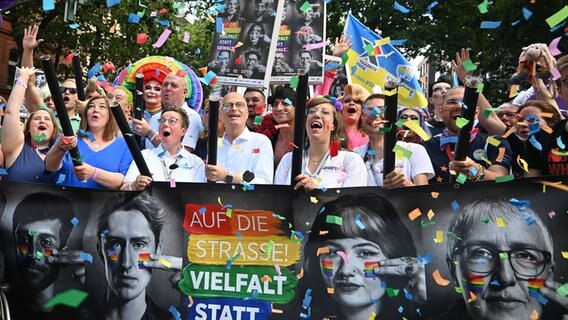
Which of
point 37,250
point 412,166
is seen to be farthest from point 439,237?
point 37,250

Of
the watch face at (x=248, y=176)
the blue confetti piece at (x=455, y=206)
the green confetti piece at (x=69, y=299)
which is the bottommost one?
the green confetti piece at (x=69, y=299)

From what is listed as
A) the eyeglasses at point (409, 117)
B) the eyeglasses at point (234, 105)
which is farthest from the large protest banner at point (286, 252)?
the eyeglasses at point (409, 117)

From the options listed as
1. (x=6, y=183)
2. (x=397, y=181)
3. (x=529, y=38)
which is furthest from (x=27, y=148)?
(x=529, y=38)

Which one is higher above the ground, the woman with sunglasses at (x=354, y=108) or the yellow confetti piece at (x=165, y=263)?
the woman with sunglasses at (x=354, y=108)

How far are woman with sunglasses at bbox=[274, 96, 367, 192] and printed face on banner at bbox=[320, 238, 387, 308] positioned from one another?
0.42m

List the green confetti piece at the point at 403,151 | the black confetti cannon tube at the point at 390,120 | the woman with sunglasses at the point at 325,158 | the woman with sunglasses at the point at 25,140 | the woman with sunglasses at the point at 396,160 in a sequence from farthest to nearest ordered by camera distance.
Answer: the woman with sunglasses at the point at 25,140, the woman with sunglasses at the point at 325,158, the green confetti piece at the point at 403,151, the woman with sunglasses at the point at 396,160, the black confetti cannon tube at the point at 390,120

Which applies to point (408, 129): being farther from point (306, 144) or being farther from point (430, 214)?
point (430, 214)

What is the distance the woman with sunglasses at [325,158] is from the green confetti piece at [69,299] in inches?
63.1

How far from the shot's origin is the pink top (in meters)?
6.51

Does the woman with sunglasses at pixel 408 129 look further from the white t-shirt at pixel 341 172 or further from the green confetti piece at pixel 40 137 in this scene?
the green confetti piece at pixel 40 137

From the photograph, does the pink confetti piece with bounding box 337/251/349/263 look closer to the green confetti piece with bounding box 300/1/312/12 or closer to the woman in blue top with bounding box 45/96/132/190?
the woman in blue top with bounding box 45/96/132/190

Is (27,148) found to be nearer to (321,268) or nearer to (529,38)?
(321,268)

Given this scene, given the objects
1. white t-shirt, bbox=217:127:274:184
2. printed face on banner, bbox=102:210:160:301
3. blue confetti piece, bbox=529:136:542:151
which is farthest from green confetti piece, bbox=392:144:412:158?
printed face on banner, bbox=102:210:160:301

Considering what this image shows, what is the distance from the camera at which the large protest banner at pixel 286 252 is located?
15.5ft
